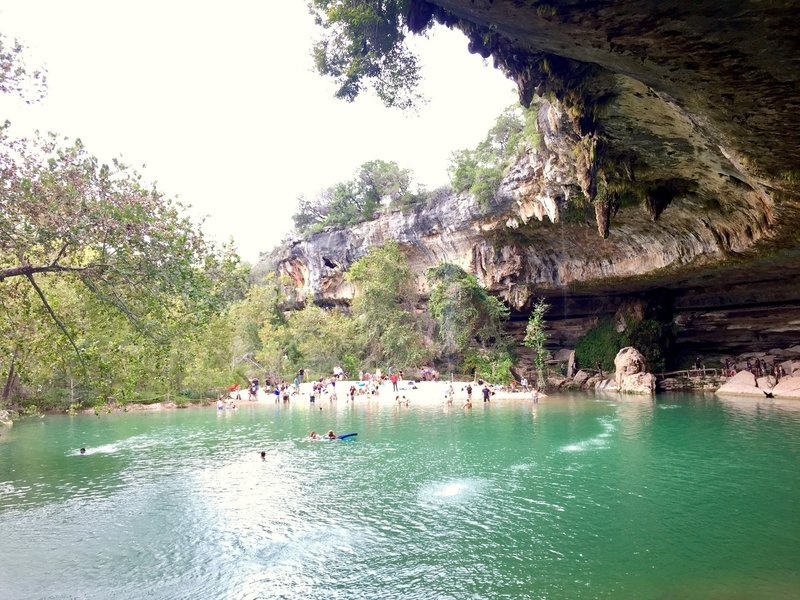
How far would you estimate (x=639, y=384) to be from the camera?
29000mm

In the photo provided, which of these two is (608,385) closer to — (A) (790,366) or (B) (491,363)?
(B) (491,363)

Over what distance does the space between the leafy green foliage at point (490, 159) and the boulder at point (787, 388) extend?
17.3 meters

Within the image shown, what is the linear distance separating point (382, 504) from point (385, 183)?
33459 millimetres

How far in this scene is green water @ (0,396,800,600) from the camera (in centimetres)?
728

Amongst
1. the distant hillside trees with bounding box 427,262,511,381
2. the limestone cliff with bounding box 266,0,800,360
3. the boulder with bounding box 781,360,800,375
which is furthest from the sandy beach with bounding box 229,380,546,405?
the boulder with bounding box 781,360,800,375

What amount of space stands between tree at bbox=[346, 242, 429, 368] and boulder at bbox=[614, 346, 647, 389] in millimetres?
13213

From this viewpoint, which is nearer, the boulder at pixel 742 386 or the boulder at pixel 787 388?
the boulder at pixel 787 388

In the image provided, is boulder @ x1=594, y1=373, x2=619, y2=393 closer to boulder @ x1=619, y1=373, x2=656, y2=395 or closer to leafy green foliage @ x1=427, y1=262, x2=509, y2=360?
boulder @ x1=619, y1=373, x2=656, y2=395

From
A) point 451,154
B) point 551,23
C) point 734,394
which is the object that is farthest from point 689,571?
point 451,154

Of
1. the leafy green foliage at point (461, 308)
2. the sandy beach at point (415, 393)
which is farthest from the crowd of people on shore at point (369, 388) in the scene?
the leafy green foliage at point (461, 308)

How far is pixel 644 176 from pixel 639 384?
19135mm

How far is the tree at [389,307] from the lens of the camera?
3662cm

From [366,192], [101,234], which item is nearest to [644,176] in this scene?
[101,234]

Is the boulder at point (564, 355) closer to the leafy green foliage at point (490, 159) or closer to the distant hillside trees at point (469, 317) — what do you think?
the distant hillside trees at point (469, 317)
